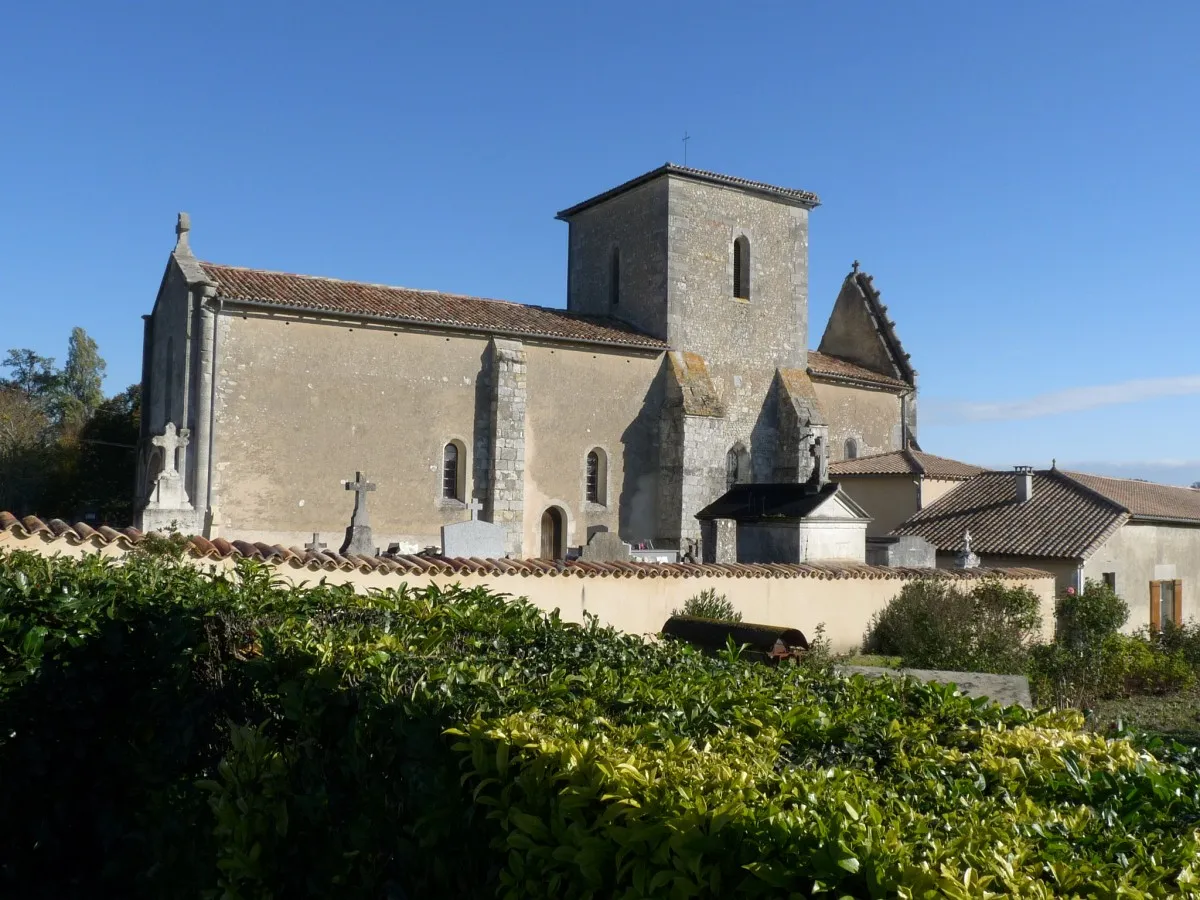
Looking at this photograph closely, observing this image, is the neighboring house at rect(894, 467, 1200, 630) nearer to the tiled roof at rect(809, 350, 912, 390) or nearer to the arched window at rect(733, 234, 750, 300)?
the tiled roof at rect(809, 350, 912, 390)

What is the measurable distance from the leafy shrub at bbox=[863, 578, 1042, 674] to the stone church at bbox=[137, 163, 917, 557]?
278 centimetres

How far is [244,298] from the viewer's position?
1939 centimetres

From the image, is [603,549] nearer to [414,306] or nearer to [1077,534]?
[414,306]

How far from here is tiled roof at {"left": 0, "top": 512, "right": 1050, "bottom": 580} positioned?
9.58 meters

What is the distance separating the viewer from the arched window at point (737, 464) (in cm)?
2513

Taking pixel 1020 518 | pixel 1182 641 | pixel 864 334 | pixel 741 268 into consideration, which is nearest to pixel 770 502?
pixel 1020 518

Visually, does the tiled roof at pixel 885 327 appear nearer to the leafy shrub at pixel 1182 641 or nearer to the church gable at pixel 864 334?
the church gable at pixel 864 334

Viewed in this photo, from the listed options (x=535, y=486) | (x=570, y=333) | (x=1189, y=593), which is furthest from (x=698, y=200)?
(x=1189, y=593)

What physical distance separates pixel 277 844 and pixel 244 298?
17.4 m

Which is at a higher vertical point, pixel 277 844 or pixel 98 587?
pixel 98 587

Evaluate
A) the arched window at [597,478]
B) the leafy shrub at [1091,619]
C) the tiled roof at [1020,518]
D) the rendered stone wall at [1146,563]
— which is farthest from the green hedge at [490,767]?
the rendered stone wall at [1146,563]

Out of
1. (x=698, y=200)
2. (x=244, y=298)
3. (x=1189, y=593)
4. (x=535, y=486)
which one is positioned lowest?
(x=1189, y=593)

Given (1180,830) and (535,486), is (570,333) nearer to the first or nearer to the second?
(535,486)

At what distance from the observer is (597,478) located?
78.4ft
